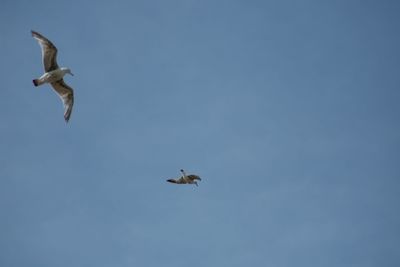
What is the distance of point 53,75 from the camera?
4534 centimetres

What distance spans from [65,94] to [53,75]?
243 centimetres

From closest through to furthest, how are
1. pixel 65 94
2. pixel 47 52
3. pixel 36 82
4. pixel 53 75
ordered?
pixel 36 82 → pixel 47 52 → pixel 53 75 → pixel 65 94

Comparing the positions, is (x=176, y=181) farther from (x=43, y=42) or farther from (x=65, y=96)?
(x=43, y=42)

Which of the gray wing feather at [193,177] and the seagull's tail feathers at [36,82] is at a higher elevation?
the gray wing feather at [193,177]

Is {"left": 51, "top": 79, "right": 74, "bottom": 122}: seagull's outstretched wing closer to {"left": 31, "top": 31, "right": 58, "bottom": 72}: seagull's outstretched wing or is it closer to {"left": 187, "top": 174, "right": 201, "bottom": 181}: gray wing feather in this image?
{"left": 31, "top": 31, "right": 58, "bottom": 72}: seagull's outstretched wing

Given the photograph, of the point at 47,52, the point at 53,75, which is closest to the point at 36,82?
the point at 53,75

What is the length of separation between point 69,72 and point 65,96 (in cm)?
191

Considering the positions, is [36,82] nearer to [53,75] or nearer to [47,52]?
[53,75]

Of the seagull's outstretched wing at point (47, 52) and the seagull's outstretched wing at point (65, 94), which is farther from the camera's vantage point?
the seagull's outstretched wing at point (65, 94)

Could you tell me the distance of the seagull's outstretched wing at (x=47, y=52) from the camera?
44469mm

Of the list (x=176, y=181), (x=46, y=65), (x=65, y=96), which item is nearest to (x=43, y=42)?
(x=46, y=65)

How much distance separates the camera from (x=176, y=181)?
180 ft

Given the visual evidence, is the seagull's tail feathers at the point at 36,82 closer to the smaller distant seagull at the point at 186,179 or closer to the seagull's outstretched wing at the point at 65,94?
the seagull's outstretched wing at the point at 65,94

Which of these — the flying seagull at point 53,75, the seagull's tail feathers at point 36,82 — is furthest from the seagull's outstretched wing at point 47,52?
the seagull's tail feathers at point 36,82
